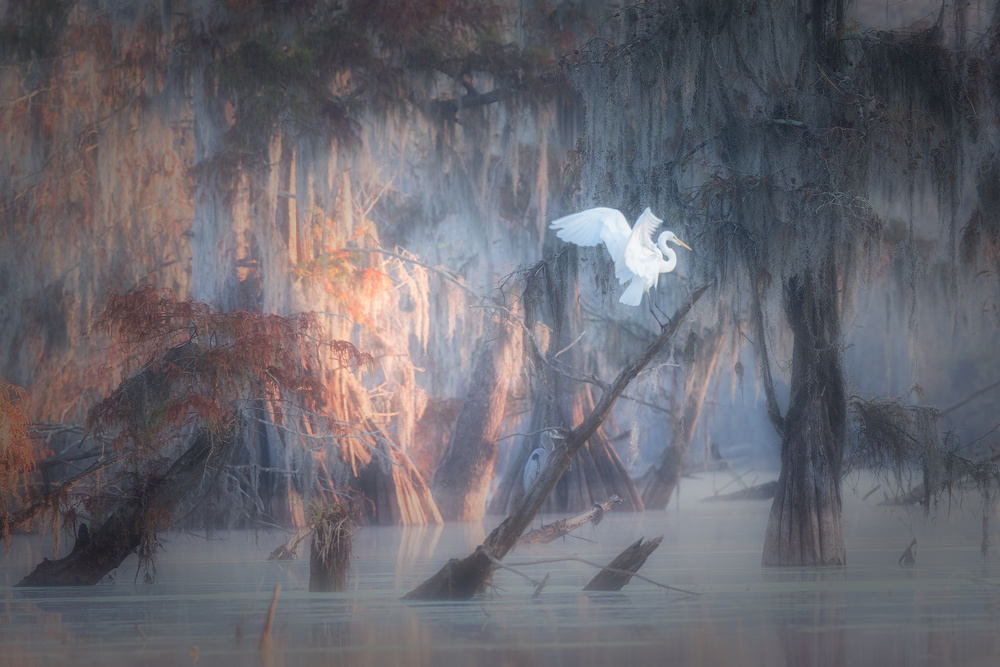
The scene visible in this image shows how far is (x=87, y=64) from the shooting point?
50.2 feet

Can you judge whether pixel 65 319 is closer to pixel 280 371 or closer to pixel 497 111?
pixel 497 111

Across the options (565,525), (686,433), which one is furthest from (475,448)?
(565,525)

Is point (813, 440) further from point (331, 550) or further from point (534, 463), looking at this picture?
point (534, 463)

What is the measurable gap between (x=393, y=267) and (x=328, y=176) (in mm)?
2868

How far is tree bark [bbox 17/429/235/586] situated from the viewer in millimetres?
8570

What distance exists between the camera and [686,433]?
54.4 feet

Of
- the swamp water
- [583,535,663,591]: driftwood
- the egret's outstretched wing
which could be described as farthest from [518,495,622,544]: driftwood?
the egret's outstretched wing

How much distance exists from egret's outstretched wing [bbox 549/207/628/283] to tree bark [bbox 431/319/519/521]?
7.81 m

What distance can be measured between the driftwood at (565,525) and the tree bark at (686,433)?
17.8 feet

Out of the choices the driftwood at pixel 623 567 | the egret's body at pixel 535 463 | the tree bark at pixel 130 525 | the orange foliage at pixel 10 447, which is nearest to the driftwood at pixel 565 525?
the driftwood at pixel 623 567

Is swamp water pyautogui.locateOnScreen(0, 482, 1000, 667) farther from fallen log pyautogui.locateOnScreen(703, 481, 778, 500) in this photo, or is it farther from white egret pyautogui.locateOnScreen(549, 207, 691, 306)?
fallen log pyautogui.locateOnScreen(703, 481, 778, 500)

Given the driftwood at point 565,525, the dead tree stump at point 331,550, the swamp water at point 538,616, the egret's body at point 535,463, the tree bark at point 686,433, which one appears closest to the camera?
the swamp water at point 538,616

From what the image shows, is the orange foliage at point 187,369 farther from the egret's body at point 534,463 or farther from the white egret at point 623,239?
the egret's body at point 534,463

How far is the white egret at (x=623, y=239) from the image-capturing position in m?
8.16
